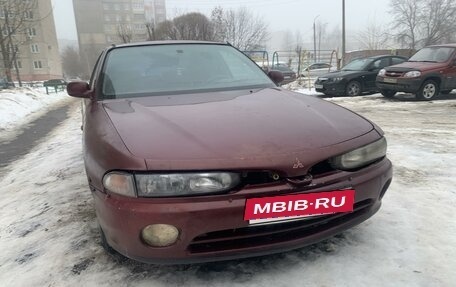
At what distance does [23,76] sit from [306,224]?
69.5 m

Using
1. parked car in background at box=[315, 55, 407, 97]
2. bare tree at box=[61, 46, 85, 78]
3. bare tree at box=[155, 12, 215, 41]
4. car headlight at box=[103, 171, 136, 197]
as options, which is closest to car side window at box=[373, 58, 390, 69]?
parked car in background at box=[315, 55, 407, 97]

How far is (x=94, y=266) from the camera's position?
7.73 ft

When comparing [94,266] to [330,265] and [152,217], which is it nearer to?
[152,217]

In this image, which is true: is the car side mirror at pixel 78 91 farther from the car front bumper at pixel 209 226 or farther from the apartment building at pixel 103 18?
the apartment building at pixel 103 18

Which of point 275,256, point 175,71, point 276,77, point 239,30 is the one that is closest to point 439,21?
point 239,30

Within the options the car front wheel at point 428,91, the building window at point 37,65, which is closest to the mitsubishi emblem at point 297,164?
the car front wheel at point 428,91

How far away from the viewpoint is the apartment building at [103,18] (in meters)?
87.4

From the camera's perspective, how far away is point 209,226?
74.1 inches

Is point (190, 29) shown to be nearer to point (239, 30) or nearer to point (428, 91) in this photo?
point (239, 30)

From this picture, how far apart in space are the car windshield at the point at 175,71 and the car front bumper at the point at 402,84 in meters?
8.45

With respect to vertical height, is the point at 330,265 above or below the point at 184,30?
below

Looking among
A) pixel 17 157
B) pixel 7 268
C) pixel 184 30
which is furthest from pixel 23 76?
pixel 7 268

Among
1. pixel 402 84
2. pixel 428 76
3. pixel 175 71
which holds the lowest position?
pixel 402 84

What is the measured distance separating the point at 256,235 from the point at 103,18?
97665mm
